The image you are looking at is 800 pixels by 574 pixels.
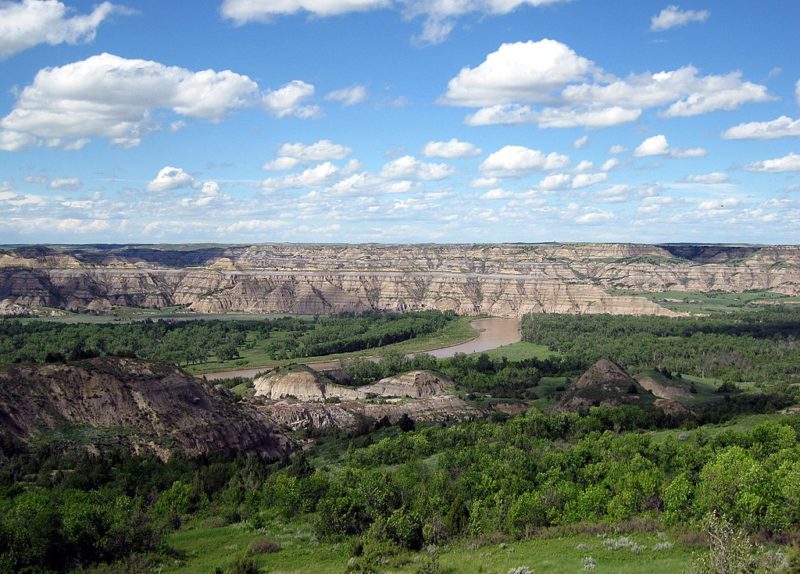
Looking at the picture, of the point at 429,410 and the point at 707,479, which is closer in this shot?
the point at 707,479

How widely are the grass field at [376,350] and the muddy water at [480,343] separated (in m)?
1.77

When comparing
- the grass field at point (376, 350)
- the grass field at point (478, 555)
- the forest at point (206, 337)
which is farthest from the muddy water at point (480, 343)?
the grass field at point (478, 555)

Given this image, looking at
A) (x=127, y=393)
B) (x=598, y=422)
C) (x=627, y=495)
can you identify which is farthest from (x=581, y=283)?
(x=627, y=495)

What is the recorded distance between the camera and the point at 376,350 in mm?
122750

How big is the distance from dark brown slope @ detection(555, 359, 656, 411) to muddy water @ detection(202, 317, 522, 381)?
40.6 meters

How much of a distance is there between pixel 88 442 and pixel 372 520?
81.6 ft

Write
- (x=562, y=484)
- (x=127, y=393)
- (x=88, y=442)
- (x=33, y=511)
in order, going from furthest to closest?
(x=127, y=393)
(x=88, y=442)
(x=562, y=484)
(x=33, y=511)

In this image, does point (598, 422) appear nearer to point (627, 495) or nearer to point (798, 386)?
point (627, 495)

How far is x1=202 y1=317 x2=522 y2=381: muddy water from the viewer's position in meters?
103

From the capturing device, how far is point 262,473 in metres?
46.5

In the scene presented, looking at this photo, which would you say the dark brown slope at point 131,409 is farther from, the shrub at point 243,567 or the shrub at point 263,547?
the shrub at point 243,567

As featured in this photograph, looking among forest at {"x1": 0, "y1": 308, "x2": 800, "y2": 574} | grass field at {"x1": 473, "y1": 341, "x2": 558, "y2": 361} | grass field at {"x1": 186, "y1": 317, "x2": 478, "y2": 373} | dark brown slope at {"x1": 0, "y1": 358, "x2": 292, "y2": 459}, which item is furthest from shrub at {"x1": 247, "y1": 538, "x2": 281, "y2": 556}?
grass field at {"x1": 473, "y1": 341, "x2": 558, "y2": 361}

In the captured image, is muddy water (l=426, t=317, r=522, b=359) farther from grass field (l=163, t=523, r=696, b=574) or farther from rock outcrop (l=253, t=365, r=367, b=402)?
grass field (l=163, t=523, r=696, b=574)

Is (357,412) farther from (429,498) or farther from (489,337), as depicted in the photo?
(489,337)
